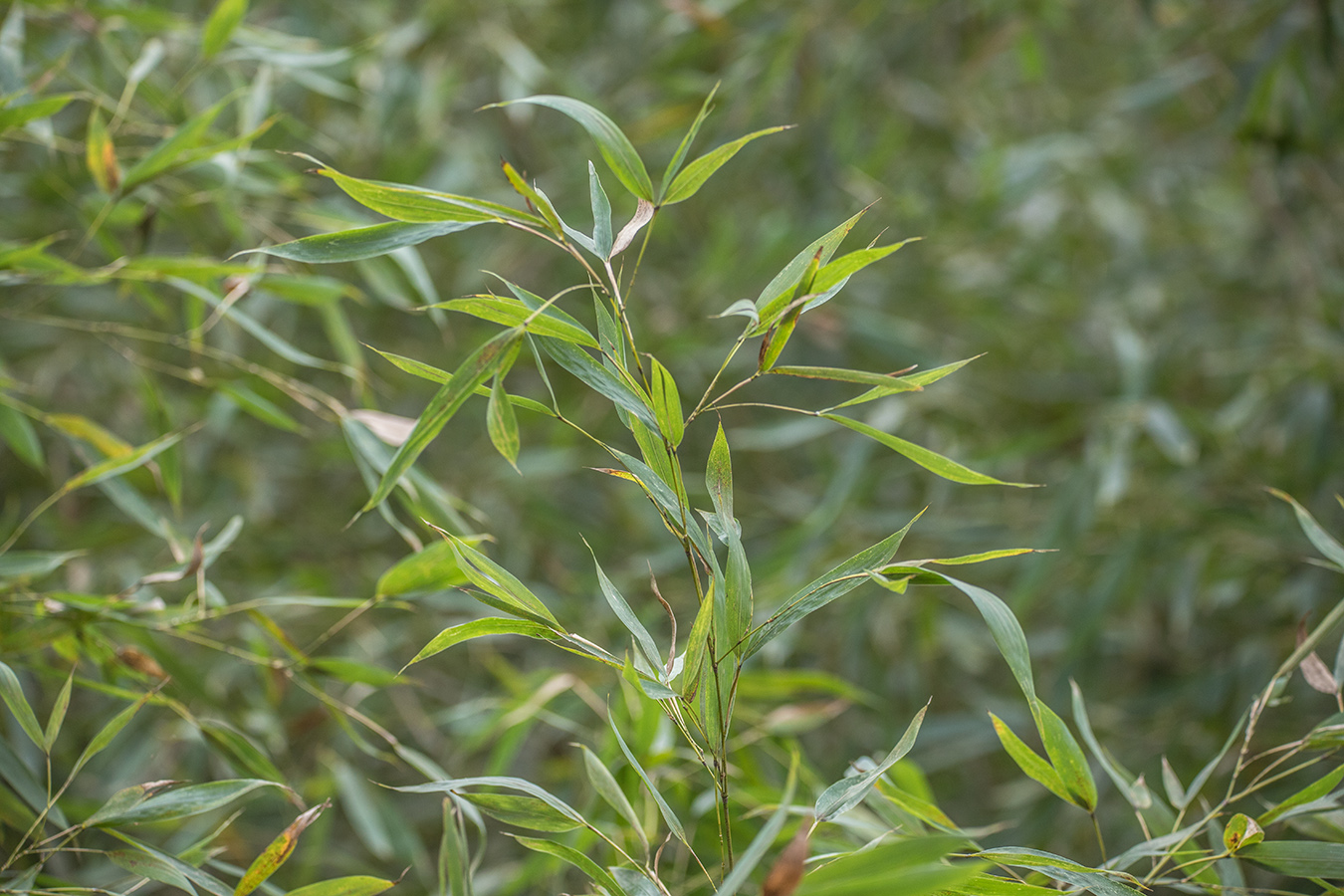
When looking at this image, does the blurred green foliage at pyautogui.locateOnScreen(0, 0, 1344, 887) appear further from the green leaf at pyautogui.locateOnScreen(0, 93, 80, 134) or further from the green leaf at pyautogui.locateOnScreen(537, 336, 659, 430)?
the green leaf at pyautogui.locateOnScreen(537, 336, 659, 430)

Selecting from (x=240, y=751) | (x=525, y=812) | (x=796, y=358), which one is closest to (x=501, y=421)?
(x=525, y=812)

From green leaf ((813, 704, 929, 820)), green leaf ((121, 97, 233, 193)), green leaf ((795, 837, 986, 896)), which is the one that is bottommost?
green leaf ((813, 704, 929, 820))

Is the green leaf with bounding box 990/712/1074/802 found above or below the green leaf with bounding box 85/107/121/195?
below

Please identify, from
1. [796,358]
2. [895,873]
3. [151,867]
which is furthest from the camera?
[796,358]

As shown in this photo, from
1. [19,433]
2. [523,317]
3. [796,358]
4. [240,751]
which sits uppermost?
[523,317]

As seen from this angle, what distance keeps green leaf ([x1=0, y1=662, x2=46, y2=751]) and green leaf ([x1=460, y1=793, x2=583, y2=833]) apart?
0.15 metres

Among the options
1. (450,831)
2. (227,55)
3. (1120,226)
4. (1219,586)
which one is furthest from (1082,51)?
(450,831)

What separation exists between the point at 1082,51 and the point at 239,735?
1332mm

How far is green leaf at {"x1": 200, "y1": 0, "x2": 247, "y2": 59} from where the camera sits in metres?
0.45

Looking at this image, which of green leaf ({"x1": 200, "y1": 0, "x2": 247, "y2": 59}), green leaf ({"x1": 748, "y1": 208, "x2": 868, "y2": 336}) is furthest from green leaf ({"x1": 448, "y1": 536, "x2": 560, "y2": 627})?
green leaf ({"x1": 200, "y1": 0, "x2": 247, "y2": 59})

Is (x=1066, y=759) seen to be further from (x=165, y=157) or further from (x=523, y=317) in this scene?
(x=165, y=157)

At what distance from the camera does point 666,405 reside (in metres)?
0.27

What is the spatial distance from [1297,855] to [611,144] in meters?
0.31

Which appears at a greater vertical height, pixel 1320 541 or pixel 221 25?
pixel 221 25
